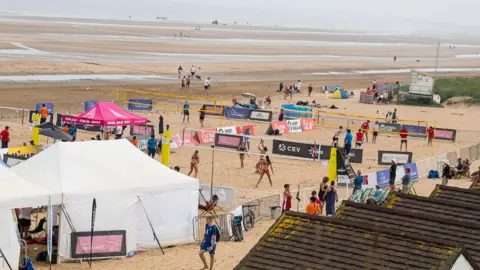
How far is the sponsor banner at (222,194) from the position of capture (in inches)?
883

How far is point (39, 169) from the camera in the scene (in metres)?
18.0

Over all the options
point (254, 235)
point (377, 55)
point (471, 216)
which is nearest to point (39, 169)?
point (254, 235)

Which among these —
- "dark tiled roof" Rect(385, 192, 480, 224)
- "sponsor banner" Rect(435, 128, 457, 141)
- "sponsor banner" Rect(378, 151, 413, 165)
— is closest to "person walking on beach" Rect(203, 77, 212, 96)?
"sponsor banner" Rect(435, 128, 457, 141)

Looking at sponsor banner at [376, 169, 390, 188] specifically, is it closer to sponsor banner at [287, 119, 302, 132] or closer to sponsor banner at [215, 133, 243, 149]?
sponsor banner at [215, 133, 243, 149]

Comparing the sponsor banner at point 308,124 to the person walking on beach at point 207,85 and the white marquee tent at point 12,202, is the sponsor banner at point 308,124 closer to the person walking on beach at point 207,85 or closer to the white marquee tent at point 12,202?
the person walking on beach at point 207,85

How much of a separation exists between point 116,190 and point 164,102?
27.9 meters

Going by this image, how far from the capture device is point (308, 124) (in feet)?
128

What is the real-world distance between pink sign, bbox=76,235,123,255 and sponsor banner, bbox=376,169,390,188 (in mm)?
9381

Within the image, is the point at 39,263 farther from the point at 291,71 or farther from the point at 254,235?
the point at 291,71

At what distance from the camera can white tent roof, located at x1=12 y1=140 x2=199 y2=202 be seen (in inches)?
696

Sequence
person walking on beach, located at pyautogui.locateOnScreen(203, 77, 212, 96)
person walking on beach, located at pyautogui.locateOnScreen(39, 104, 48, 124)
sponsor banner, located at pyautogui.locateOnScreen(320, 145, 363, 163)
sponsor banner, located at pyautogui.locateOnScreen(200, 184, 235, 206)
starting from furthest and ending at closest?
person walking on beach, located at pyautogui.locateOnScreen(203, 77, 212, 96)
person walking on beach, located at pyautogui.locateOnScreen(39, 104, 48, 124)
sponsor banner, located at pyautogui.locateOnScreen(320, 145, 363, 163)
sponsor banner, located at pyautogui.locateOnScreen(200, 184, 235, 206)

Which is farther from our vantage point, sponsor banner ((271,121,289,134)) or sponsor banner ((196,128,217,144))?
sponsor banner ((271,121,289,134))

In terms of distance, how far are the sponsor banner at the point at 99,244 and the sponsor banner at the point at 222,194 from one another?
14.3 ft

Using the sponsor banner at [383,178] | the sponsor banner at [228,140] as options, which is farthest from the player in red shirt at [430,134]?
the sponsor banner at [383,178]
